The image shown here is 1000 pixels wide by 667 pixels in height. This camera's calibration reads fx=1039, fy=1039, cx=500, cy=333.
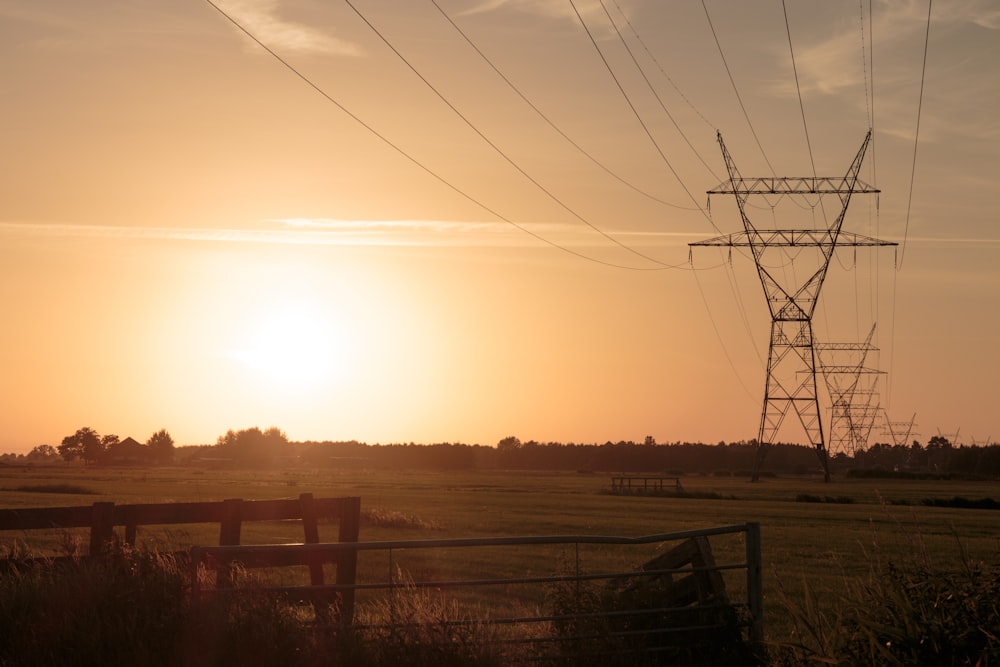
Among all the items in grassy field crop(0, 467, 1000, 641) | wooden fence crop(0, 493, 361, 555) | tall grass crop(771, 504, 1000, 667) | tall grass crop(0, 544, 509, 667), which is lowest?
grassy field crop(0, 467, 1000, 641)

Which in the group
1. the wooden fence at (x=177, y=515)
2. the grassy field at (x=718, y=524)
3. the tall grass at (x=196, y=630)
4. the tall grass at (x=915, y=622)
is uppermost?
the wooden fence at (x=177, y=515)

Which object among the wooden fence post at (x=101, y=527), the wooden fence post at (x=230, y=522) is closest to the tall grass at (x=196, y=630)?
the wooden fence post at (x=101, y=527)

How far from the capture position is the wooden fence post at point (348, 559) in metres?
11.5

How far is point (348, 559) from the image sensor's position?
12141mm

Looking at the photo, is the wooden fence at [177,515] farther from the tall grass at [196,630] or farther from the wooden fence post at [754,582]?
the wooden fence post at [754,582]

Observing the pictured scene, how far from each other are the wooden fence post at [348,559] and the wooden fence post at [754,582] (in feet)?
14.9

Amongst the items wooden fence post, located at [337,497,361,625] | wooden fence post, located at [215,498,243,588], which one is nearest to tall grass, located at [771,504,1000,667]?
wooden fence post, located at [337,497,361,625]

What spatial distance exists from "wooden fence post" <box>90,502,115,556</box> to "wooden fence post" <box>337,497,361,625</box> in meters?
2.63

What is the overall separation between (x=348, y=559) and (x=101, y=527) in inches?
112

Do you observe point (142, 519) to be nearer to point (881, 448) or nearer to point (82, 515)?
point (82, 515)

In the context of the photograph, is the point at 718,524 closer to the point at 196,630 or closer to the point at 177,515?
the point at 177,515

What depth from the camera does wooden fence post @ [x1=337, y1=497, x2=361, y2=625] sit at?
11516mm

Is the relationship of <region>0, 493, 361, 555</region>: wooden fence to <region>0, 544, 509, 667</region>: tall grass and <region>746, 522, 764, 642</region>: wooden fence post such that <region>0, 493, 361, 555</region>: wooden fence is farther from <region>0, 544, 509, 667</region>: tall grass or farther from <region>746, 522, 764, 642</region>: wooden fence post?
<region>746, 522, 764, 642</region>: wooden fence post

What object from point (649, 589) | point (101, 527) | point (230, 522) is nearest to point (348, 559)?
point (230, 522)
